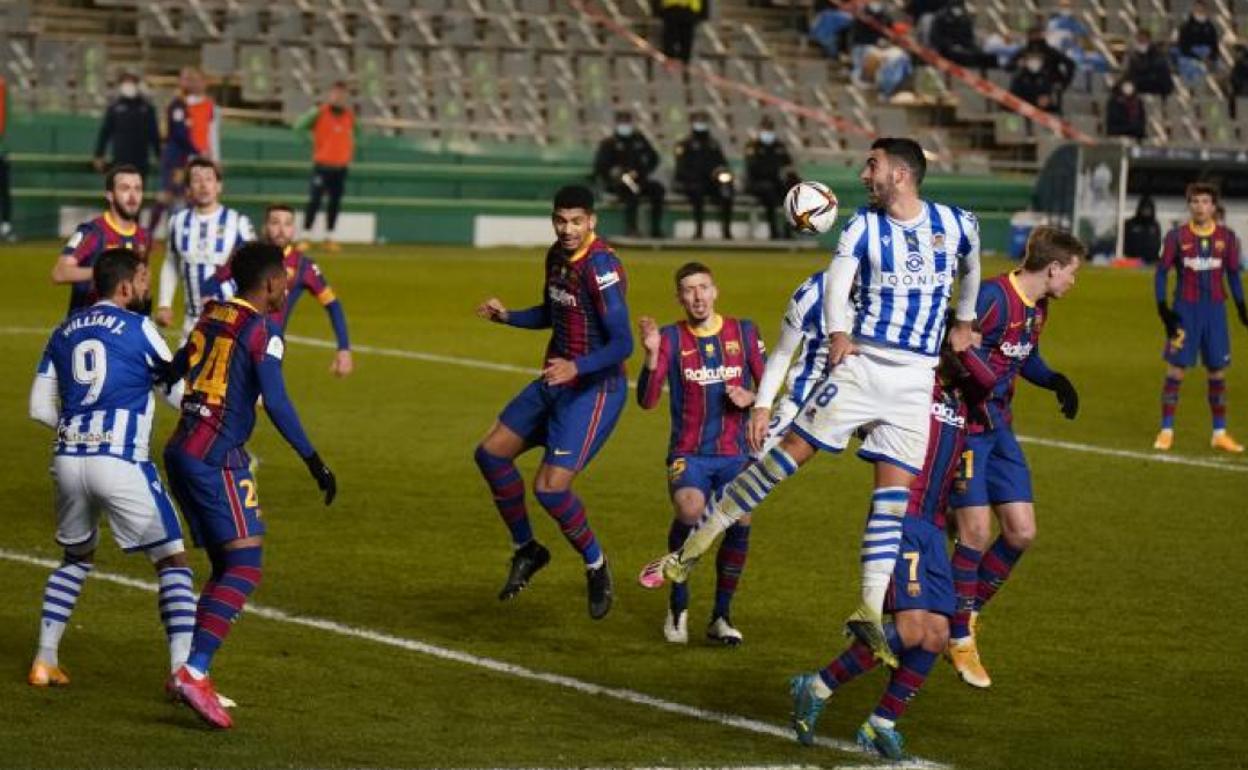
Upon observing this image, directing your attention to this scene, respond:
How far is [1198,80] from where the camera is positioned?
145 feet

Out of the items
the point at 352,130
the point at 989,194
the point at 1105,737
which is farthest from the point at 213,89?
the point at 1105,737

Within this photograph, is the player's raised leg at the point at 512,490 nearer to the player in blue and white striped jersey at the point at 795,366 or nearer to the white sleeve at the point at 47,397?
the player in blue and white striped jersey at the point at 795,366

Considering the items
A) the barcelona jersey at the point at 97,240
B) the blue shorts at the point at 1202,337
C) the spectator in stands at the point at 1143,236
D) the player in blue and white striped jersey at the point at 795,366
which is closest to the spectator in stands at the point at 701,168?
the spectator in stands at the point at 1143,236

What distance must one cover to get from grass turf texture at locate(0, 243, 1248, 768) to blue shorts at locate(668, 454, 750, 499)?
0.75 metres

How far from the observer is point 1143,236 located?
37.2 m

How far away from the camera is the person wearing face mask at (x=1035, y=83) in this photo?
41344 millimetres

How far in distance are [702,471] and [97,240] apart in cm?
514

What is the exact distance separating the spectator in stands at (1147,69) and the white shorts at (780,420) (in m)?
31.3

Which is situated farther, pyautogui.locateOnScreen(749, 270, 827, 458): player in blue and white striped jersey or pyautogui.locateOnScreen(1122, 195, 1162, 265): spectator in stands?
pyautogui.locateOnScreen(1122, 195, 1162, 265): spectator in stands

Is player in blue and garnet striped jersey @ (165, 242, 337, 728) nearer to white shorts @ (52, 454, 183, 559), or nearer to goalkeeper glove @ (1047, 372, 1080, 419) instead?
white shorts @ (52, 454, 183, 559)

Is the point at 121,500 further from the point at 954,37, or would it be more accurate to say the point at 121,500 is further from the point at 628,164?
the point at 954,37

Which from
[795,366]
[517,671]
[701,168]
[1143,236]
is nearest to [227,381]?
[517,671]

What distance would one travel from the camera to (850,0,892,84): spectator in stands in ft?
138

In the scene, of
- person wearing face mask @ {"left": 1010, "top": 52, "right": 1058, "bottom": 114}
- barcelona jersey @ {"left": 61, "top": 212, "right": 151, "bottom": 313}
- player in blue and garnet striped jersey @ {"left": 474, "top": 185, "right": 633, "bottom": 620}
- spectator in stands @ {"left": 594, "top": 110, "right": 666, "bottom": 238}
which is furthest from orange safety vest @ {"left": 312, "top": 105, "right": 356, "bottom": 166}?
player in blue and garnet striped jersey @ {"left": 474, "top": 185, "right": 633, "bottom": 620}
